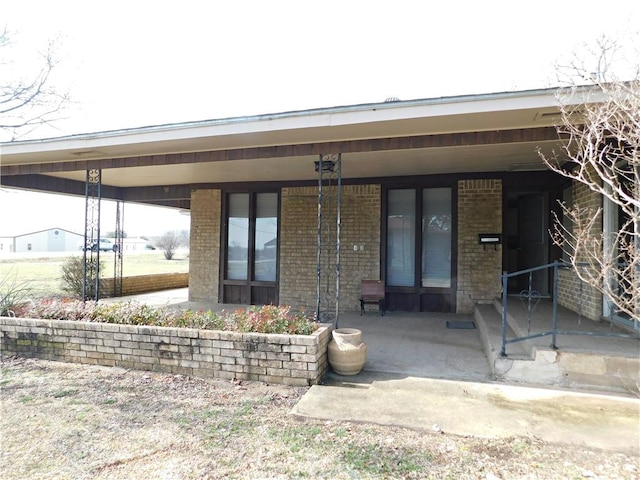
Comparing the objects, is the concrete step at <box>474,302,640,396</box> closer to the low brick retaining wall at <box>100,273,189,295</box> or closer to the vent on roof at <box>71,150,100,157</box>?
the vent on roof at <box>71,150,100,157</box>

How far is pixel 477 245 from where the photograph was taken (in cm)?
735

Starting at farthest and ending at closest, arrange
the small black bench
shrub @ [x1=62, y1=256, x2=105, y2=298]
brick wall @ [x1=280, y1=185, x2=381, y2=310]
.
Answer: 1. shrub @ [x1=62, y1=256, x2=105, y2=298]
2. brick wall @ [x1=280, y1=185, x2=381, y2=310]
3. the small black bench

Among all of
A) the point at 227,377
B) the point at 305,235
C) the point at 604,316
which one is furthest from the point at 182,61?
the point at 604,316

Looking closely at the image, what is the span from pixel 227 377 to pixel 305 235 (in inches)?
173

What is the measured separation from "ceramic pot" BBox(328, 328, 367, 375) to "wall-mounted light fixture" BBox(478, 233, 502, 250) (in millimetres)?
3958

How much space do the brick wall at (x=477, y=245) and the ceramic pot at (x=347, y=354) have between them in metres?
3.76

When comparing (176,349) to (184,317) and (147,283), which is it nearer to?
(184,317)

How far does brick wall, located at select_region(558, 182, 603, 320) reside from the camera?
5102mm

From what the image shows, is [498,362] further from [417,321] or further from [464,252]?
[464,252]

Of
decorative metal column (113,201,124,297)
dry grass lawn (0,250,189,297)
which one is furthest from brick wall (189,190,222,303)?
dry grass lawn (0,250,189,297)

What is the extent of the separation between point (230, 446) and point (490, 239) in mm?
5896

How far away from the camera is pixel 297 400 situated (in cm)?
367

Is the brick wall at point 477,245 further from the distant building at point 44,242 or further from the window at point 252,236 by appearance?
the distant building at point 44,242

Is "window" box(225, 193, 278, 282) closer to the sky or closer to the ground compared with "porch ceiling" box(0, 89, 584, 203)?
closer to the ground
